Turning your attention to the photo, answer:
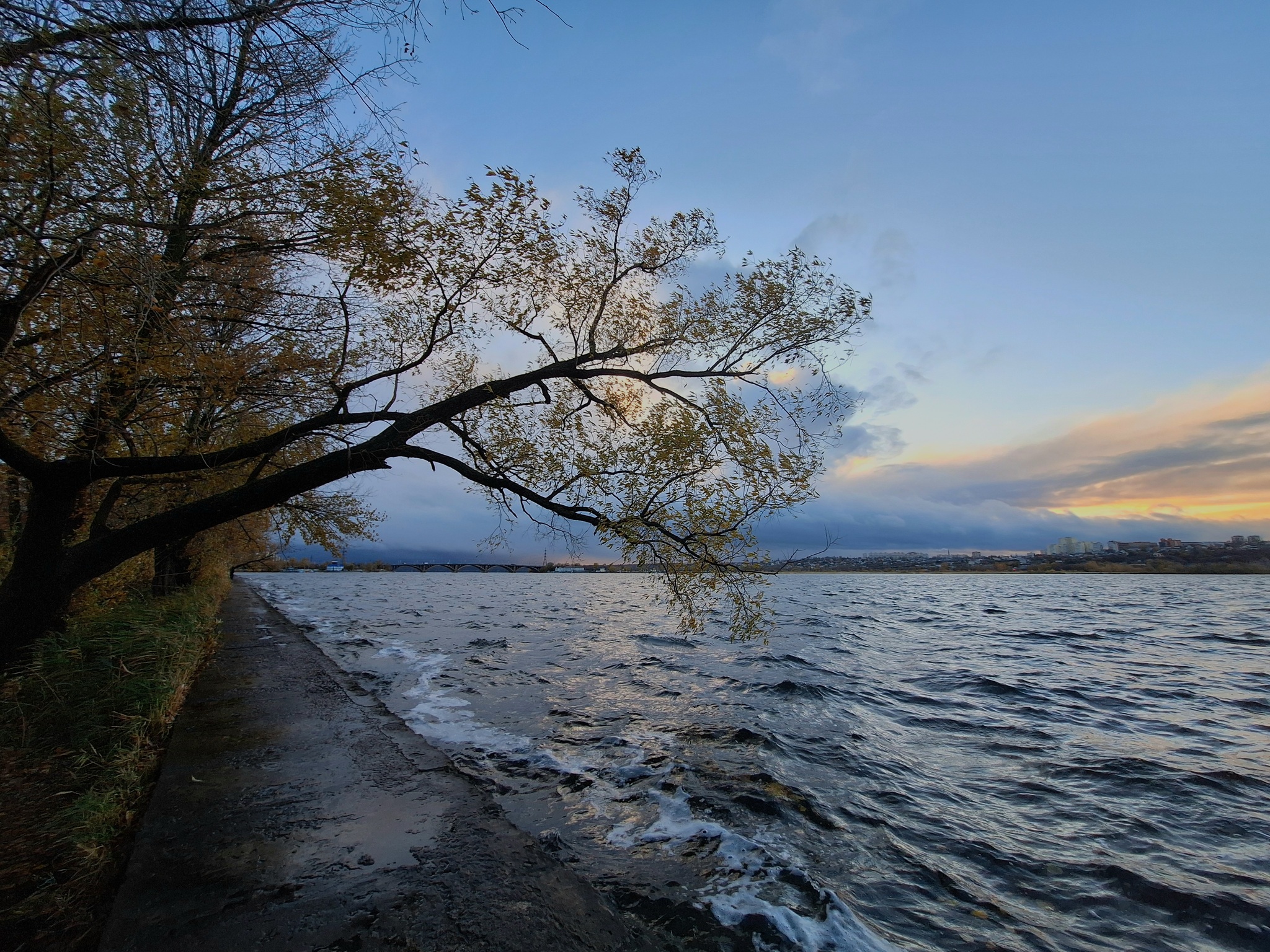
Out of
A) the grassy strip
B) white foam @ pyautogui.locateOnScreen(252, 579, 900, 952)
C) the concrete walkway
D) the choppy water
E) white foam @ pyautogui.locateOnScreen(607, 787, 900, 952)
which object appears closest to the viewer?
the concrete walkway

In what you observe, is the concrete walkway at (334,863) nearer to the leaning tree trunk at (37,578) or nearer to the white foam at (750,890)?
the white foam at (750,890)

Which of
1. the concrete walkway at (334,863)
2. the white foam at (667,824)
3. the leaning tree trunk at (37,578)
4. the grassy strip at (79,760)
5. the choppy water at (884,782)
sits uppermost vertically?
the leaning tree trunk at (37,578)

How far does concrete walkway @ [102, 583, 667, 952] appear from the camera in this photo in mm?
4148

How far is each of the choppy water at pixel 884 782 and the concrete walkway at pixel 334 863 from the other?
2.70 ft

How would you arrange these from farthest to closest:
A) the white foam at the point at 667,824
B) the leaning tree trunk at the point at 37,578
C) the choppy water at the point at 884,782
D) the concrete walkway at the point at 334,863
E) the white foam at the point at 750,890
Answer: the leaning tree trunk at the point at 37,578 < the choppy water at the point at 884,782 < the white foam at the point at 667,824 < the white foam at the point at 750,890 < the concrete walkway at the point at 334,863

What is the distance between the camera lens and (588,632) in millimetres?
27812

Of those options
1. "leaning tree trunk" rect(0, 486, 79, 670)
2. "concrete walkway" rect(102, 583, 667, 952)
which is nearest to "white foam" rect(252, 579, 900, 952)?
"concrete walkway" rect(102, 583, 667, 952)

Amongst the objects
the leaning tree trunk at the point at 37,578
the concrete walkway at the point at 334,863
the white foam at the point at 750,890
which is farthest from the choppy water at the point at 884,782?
the leaning tree trunk at the point at 37,578

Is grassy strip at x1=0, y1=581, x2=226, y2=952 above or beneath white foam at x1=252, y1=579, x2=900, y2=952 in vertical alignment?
above

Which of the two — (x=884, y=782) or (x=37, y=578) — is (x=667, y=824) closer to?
(x=884, y=782)

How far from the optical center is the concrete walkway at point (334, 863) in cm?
415

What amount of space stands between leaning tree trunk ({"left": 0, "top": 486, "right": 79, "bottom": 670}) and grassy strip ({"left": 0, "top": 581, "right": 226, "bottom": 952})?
33 cm

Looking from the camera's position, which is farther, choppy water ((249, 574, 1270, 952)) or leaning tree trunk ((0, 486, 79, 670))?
leaning tree trunk ((0, 486, 79, 670))

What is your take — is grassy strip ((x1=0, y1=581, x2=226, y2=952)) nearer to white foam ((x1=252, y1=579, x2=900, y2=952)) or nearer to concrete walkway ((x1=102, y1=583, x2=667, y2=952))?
concrete walkway ((x1=102, y1=583, x2=667, y2=952))
